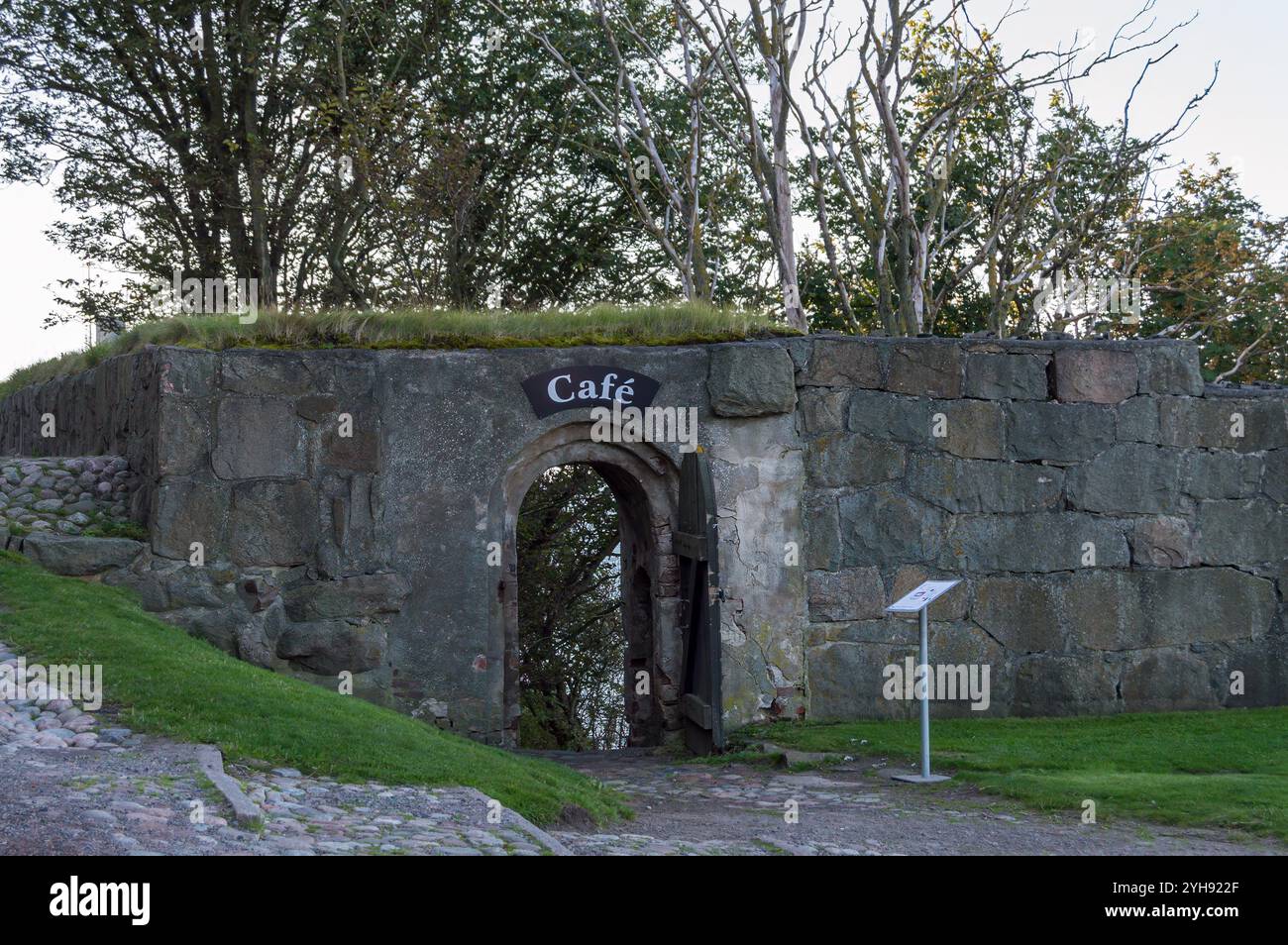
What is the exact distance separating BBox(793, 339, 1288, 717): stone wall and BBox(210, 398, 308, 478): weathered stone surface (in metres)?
3.98

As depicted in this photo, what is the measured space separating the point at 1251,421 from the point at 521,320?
627 cm

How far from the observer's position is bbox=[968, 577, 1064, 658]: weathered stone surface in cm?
1091

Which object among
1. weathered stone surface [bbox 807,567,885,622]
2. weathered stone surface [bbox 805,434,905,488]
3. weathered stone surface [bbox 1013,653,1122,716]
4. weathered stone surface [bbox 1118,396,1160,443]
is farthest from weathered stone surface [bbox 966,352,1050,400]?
weathered stone surface [bbox 1013,653,1122,716]

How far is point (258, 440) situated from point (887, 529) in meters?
4.95

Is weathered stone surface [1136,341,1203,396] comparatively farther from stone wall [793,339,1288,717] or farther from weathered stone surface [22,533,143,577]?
weathered stone surface [22,533,143,577]

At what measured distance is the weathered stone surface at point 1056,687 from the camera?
10.9 metres

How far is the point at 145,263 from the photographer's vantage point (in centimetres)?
2039

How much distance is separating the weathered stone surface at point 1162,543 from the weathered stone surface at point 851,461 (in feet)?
7.06

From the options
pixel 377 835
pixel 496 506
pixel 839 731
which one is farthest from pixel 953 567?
pixel 377 835

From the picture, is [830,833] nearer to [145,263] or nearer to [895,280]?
[895,280]

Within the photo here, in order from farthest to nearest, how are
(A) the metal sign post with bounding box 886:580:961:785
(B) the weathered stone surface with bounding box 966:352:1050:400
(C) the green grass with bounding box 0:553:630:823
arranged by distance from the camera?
(B) the weathered stone surface with bounding box 966:352:1050:400 < (A) the metal sign post with bounding box 886:580:961:785 < (C) the green grass with bounding box 0:553:630:823

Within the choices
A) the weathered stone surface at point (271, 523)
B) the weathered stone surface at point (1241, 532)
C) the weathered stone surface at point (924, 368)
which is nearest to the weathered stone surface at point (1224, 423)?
the weathered stone surface at point (1241, 532)

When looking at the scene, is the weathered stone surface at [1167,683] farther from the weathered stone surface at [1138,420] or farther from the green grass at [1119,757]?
the weathered stone surface at [1138,420]

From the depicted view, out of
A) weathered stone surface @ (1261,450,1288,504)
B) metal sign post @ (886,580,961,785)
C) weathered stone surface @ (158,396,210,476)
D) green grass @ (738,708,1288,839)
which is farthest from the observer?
weathered stone surface @ (1261,450,1288,504)
